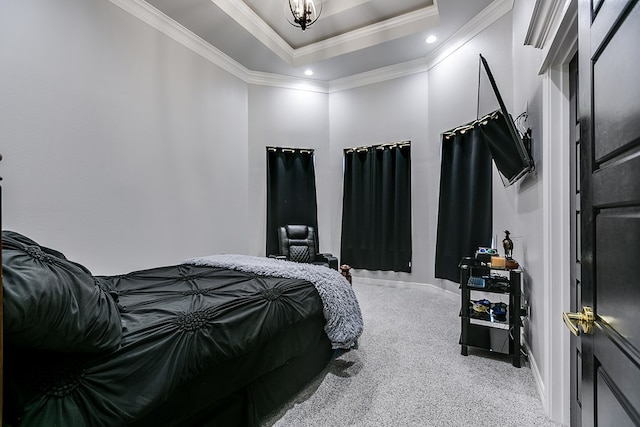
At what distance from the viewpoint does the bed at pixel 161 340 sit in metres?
0.86

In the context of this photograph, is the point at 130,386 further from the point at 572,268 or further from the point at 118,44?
the point at 118,44

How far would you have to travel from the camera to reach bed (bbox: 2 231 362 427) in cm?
86

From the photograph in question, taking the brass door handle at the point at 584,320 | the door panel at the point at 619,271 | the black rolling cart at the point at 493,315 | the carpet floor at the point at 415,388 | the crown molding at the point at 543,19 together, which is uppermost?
the crown molding at the point at 543,19

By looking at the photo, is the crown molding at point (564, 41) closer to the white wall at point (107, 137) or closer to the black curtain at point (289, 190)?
the white wall at point (107, 137)

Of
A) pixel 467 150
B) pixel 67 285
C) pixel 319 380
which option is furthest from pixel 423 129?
pixel 67 285

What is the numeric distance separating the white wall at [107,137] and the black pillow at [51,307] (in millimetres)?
1615

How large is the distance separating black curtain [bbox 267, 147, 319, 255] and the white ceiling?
53.8 inches

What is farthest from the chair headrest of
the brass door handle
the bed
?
the brass door handle

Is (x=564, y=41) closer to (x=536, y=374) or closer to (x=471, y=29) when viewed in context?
(x=536, y=374)

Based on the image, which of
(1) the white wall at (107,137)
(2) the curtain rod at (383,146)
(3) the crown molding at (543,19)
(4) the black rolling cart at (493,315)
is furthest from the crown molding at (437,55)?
(4) the black rolling cart at (493,315)

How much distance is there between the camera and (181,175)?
3486 millimetres

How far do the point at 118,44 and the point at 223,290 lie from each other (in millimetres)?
2676

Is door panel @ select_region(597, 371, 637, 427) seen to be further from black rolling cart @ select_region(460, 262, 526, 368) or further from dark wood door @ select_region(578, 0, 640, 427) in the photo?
black rolling cart @ select_region(460, 262, 526, 368)

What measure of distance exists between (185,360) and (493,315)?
224 centimetres
